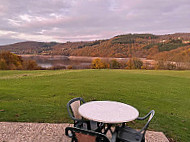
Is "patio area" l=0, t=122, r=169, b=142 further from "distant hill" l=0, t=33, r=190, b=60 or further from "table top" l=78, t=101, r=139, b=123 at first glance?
"distant hill" l=0, t=33, r=190, b=60

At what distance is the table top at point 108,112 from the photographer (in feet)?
8.30

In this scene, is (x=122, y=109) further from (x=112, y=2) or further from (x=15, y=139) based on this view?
(x=112, y=2)

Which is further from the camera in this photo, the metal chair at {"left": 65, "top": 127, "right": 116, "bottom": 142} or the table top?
the table top

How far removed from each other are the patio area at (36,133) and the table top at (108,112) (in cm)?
A: 99

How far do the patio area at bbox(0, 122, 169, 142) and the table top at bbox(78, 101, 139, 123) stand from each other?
0.99 metres

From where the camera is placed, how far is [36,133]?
3516 mm

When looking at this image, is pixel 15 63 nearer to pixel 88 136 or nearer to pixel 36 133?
pixel 36 133

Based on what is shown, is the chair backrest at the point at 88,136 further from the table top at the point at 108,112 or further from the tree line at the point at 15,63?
the tree line at the point at 15,63

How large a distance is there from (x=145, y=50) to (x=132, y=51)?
5.28 metres

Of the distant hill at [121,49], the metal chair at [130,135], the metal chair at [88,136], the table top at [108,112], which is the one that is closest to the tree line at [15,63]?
the distant hill at [121,49]

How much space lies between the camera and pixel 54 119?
4.43 metres

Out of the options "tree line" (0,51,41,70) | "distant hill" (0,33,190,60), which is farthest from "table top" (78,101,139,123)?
"distant hill" (0,33,190,60)

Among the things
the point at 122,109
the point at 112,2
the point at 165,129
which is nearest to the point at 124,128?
the point at 122,109

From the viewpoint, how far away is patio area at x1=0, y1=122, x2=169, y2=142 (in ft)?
10.8
